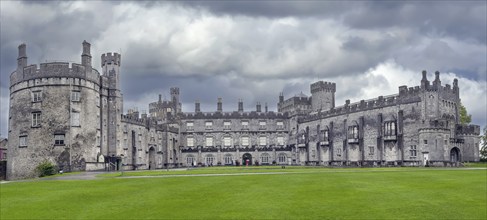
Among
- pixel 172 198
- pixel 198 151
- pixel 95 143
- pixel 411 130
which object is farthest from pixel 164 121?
pixel 172 198

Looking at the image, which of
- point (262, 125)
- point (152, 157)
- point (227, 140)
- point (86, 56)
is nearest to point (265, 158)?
point (262, 125)

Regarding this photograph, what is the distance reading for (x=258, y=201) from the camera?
21219 millimetres

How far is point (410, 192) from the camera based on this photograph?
2386 cm

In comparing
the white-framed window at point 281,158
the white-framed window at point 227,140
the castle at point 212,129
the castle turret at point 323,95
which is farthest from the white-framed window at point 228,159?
the castle turret at point 323,95

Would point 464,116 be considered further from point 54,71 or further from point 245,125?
point 54,71

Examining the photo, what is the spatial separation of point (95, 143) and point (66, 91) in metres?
6.81

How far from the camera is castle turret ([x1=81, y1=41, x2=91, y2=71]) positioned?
5603 centimetres

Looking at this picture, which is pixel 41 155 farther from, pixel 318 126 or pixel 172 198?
pixel 318 126

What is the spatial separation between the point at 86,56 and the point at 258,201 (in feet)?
136

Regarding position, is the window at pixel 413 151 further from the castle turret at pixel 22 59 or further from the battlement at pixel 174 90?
the battlement at pixel 174 90

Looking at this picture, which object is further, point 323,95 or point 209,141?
point 323,95

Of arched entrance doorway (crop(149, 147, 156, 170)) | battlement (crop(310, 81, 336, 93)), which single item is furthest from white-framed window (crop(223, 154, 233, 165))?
battlement (crop(310, 81, 336, 93))

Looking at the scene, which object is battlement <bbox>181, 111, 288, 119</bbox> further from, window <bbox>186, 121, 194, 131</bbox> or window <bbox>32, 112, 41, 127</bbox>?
window <bbox>32, 112, 41, 127</bbox>

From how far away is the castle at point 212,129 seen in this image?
53531mm
